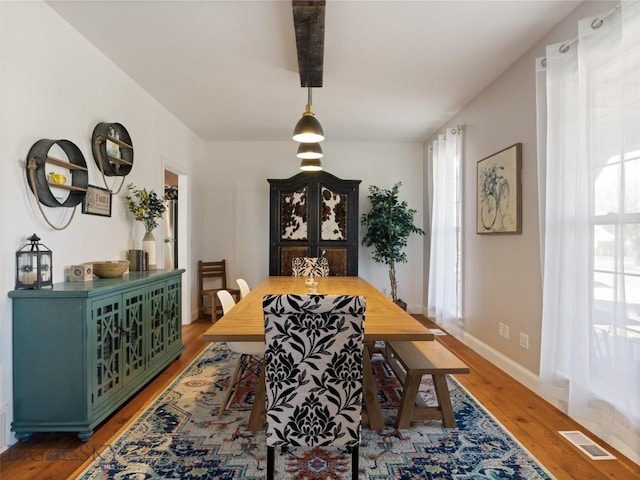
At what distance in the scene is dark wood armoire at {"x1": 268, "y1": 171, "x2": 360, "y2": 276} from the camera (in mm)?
5148

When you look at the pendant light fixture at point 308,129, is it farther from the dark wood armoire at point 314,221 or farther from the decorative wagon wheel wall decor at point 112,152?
the dark wood armoire at point 314,221

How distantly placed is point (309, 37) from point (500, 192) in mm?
2019

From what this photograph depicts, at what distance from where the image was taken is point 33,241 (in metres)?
2.20

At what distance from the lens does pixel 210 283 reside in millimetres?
5660

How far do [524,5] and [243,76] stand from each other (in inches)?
83.9

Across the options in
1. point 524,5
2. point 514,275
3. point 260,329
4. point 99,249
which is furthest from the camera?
→ point 514,275

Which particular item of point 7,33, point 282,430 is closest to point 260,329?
point 282,430

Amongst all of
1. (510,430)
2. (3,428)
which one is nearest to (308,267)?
(510,430)

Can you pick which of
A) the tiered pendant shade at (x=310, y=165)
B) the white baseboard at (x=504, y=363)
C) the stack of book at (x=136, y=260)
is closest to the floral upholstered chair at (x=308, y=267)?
the tiered pendant shade at (x=310, y=165)

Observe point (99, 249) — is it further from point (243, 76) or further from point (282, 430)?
point (282, 430)

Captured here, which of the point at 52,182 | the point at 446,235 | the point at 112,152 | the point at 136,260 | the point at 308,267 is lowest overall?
the point at 308,267

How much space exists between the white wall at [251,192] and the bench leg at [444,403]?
3.41 m

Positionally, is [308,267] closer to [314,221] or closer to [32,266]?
[314,221]

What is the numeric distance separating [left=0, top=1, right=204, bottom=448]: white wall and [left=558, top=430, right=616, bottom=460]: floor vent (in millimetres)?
3042
